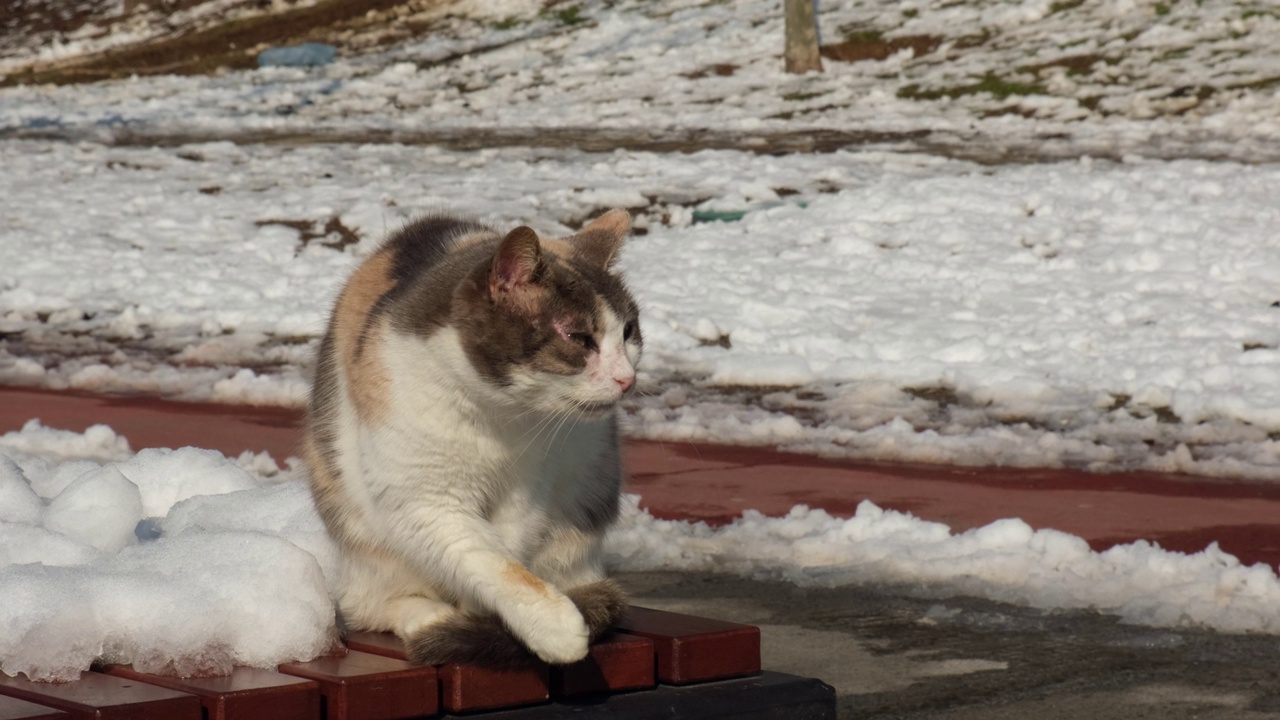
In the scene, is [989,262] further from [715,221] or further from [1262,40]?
[1262,40]

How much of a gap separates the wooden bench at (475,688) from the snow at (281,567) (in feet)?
0.24

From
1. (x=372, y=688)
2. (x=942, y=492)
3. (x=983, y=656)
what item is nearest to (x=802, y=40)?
(x=942, y=492)

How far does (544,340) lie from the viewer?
3.15 meters

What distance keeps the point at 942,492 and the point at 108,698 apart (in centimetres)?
400

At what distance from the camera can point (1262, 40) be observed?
1577 cm

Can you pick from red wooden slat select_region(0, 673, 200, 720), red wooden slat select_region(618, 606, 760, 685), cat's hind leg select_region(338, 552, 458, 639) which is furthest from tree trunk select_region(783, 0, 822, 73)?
red wooden slat select_region(0, 673, 200, 720)

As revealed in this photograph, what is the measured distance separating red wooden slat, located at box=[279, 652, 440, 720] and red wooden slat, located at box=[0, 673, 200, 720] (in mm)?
258

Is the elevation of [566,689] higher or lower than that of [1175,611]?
higher

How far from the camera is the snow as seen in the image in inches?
111

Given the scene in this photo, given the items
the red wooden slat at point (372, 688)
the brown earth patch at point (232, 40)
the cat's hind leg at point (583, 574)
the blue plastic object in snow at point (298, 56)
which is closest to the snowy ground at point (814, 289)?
the cat's hind leg at point (583, 574)

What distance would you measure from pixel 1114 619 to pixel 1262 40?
13017 mm

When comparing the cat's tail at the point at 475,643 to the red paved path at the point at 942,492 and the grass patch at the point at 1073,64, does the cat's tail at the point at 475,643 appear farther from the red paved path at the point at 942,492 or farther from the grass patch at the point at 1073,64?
the grass patch at the point at 1073,64

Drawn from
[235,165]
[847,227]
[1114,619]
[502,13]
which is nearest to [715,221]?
[847,227]

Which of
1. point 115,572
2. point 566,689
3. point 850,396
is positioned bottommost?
point 850,396
